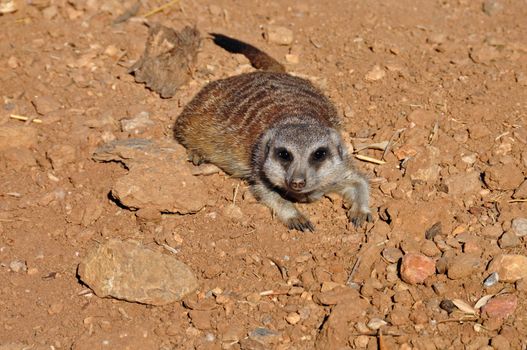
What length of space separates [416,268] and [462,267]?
0.68 ft

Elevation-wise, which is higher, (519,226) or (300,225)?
(519,226)

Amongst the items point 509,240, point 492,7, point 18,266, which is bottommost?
point 18,266

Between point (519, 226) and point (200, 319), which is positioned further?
point (519, 226)

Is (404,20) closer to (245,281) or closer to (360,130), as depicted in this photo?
(360,130)

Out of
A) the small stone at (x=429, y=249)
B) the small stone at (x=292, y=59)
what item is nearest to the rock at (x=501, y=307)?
the small stone at (x=429, y=249)

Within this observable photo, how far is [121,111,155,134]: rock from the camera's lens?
454cm

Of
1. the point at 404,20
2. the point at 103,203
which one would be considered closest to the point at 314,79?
the point at 404,20

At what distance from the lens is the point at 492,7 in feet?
18.5

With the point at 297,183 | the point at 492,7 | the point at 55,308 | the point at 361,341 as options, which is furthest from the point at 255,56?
the point at 361,341

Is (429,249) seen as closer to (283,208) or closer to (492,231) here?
(492,231)

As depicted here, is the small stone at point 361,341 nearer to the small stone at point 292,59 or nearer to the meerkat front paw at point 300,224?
the meerkat front paw at point 300,224

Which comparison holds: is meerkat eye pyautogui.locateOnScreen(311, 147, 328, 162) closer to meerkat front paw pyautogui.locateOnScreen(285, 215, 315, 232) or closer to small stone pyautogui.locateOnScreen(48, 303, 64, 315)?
meerkat front paw pyautogui.locateOnScreen(285, 215, 315, 232)

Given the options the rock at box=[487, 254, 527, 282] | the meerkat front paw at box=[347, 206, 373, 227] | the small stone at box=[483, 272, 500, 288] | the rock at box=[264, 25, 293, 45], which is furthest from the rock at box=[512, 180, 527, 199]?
the rock at box=[264, 25, 293, 45]

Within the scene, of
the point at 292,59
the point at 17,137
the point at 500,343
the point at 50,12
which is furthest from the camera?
the point at 50,12
